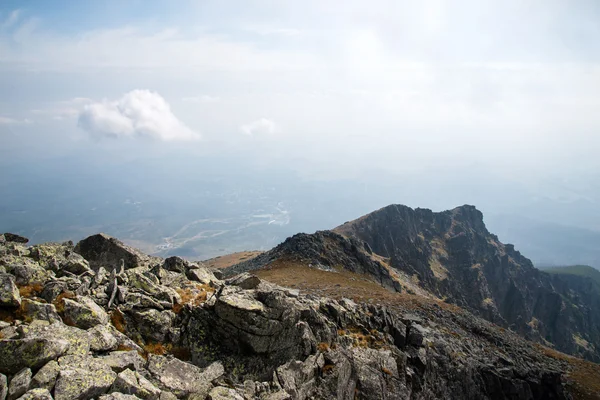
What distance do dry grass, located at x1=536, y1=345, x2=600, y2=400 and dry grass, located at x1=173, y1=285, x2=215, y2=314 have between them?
41559 millimetres

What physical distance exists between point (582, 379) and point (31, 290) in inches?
2218

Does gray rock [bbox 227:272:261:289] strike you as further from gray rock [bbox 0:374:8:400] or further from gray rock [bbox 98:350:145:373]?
gray rock [bbox 0:374:8:400]

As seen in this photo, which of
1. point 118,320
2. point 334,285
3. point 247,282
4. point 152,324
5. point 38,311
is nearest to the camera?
point 38,311

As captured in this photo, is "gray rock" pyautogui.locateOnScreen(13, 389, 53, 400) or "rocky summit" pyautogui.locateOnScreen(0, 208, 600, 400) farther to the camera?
"rocky summit" pyautogui.locateOnScreen(0, 208, 600, 400)

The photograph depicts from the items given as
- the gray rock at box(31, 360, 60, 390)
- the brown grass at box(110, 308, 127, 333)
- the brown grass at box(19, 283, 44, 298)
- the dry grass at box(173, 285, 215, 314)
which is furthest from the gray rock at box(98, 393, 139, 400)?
the dry grass at box(173, 285, 215, 314)

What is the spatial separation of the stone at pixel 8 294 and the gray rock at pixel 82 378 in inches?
185

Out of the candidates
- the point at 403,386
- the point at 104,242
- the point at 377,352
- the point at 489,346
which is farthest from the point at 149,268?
the point at 489,346

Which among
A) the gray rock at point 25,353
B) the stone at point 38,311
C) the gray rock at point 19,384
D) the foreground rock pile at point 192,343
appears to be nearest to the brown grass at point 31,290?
the foreground rock pile at point 192,343

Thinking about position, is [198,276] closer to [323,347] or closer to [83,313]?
[83,313]

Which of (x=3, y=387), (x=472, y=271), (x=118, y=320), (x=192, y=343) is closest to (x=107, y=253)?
(x=118, y=320)

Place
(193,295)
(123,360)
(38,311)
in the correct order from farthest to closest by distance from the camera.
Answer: (193,295)
(38,311)
(123,360)

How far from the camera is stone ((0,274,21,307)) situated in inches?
582

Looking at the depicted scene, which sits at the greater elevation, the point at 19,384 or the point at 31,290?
the point at 31,290

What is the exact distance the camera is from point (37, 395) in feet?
35.4
